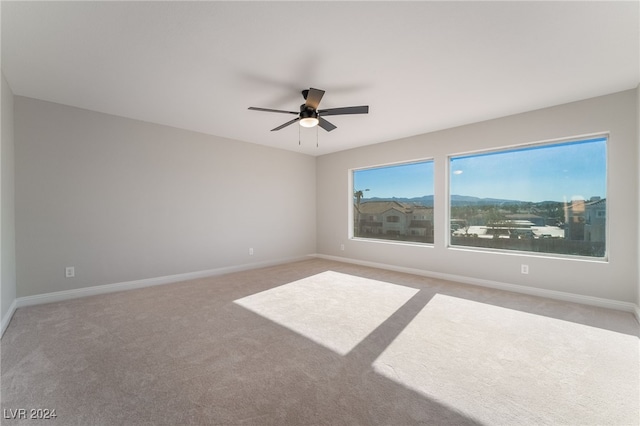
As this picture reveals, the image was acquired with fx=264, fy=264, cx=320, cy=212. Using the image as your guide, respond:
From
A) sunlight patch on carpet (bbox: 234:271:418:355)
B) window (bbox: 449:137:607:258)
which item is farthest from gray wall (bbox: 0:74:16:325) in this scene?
window (bbox: 449:137:607:258)

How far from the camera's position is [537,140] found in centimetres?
367

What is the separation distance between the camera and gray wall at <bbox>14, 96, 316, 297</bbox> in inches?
129

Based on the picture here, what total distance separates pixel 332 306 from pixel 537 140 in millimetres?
3606

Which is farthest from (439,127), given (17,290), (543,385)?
(17,290)

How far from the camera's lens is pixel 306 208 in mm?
6383

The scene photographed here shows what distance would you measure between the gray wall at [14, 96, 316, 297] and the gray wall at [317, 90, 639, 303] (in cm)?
240

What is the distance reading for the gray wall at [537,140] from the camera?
3.08m

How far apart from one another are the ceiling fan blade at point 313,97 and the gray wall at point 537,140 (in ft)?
8.97

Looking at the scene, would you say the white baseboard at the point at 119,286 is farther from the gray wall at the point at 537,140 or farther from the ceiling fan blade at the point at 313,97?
the ceiling fan blade at the point at 313,97

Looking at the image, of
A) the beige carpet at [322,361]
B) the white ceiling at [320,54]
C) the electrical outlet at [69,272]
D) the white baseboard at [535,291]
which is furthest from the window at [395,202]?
the electrical outlet at [69,272]

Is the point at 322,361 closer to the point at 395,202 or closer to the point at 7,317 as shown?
the point at 7,317

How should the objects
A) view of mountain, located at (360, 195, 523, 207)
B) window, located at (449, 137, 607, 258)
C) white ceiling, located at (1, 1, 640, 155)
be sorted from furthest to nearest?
view of mountain, located at (360, 195, 523, 207) < window, located at (449, 137, 607, 258) < white ceiling, located at (1, 1, 640, 155)

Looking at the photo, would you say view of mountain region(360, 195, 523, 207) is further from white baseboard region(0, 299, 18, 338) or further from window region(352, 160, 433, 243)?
white baseboard region(0, 299, 18, 338)

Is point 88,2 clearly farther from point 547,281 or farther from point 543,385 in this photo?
point 547,281
